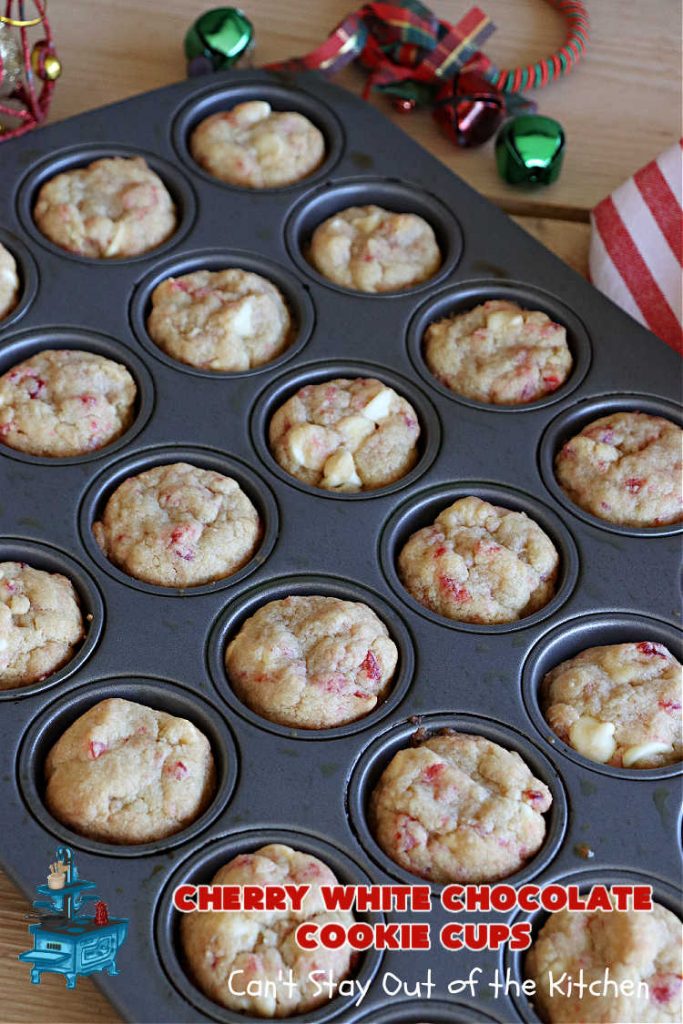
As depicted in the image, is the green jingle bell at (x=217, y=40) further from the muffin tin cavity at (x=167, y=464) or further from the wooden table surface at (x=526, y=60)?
the muffin tin cavity at (x=167, y=464)

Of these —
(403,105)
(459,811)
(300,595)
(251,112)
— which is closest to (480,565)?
(300,595)

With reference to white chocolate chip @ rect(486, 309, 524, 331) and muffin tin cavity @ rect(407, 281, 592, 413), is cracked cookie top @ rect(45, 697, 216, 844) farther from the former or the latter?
white chocolate chip @ rect(486, 309, 524, 331)

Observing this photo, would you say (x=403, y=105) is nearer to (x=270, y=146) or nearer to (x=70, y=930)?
(x=270, y=146)

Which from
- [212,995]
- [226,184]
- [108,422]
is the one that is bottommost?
[212,995]

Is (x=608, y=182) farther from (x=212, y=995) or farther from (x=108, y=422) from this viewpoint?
(x=212, y=995)

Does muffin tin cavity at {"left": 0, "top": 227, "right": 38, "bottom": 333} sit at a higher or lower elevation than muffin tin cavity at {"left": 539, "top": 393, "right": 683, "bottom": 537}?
higher

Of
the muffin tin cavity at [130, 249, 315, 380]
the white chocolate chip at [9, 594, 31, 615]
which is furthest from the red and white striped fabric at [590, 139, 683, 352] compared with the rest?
the white chocolate chip at [9, 594, 31, 615]

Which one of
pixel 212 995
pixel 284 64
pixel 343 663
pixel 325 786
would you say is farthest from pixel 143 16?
pixel 212 995
